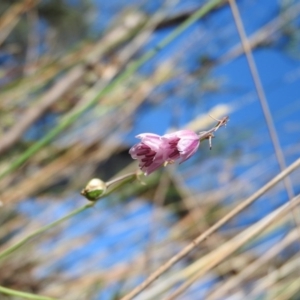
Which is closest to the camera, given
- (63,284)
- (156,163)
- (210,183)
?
(156,163)

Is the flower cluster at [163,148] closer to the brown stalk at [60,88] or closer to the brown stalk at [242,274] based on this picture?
the brown stalk at [242,274]

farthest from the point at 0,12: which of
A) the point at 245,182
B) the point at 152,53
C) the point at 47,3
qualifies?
the point at 152,53

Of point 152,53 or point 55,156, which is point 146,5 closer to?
point 55,156

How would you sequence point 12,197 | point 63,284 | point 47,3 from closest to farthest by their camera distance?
1. point 12,197
2. point 63,284
3. point 47,3

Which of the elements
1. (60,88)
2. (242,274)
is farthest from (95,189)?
(60,88)

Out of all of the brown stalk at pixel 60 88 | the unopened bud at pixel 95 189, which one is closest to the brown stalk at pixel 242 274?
the unopened bud at pixel 95 189

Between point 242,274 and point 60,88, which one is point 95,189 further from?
point 60,88

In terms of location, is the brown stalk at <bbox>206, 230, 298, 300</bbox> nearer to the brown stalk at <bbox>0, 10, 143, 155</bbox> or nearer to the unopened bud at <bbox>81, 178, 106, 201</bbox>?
the unopened bud at <bbox>81, 178, 106, 201</bbox>

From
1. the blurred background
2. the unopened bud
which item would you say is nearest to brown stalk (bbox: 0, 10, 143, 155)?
the blurred background
